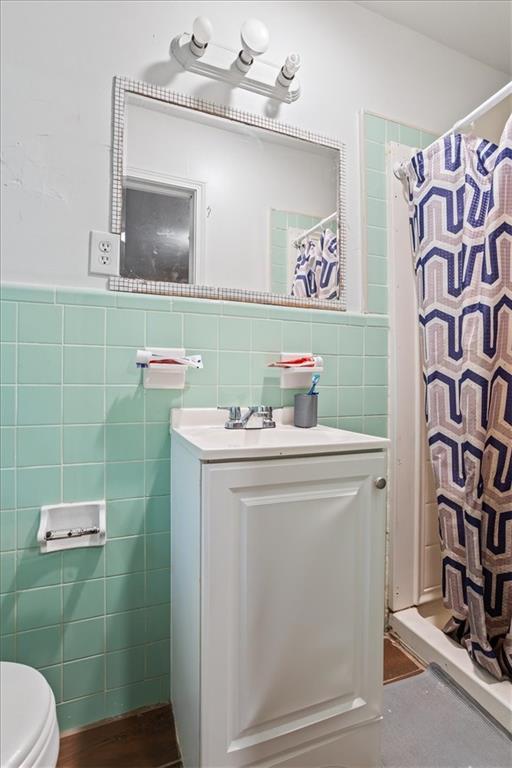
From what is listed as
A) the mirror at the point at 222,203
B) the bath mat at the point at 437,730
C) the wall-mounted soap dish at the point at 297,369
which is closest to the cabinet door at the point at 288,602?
the bath mat at the point at 437,730

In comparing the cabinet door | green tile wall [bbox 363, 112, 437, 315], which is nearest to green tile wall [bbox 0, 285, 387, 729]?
the cabinet door

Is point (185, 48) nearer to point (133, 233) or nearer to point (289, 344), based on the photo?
point (133, 233)

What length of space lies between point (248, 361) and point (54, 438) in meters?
0.61

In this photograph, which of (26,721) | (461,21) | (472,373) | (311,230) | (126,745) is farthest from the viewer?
(461,21)

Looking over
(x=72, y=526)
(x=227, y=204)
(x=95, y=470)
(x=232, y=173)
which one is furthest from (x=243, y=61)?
(x=72, y=526)

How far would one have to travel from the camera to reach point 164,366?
107 cm

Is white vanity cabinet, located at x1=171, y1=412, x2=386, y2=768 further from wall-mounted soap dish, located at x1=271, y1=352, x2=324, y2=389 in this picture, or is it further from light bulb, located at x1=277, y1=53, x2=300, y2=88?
light bulb, located at x1=277, y1=53, x2=300, y2=88

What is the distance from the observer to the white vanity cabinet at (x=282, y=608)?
76cm

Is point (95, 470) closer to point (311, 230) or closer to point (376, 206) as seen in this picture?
point (311, 230)

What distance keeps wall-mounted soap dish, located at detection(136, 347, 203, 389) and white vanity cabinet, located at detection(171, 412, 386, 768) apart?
0.79 feet

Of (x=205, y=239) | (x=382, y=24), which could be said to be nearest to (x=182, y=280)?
(x=205, y=239)

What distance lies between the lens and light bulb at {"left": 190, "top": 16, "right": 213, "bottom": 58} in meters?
1.06

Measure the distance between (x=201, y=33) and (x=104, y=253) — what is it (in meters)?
0.68

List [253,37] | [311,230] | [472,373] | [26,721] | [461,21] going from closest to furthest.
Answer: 1. [26,721]
2. [253,37]
3. [472,373]
4. [311,230]
5. [461,21]
